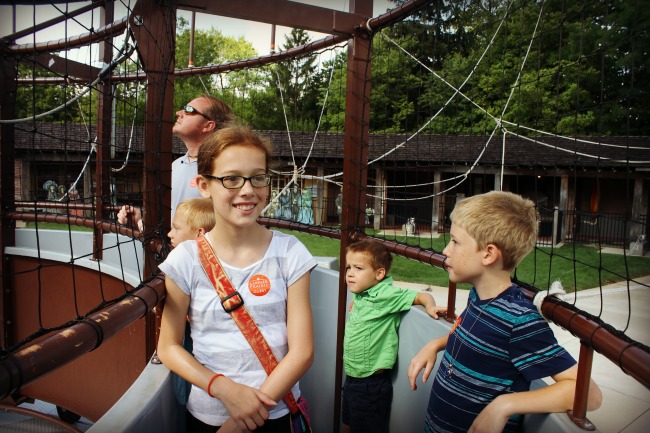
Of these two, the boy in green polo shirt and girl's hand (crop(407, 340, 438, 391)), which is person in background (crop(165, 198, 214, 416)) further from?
girl's hand (crop(407, 340, 438, 391))

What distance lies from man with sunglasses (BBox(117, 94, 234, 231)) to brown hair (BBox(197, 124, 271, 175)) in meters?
0.99

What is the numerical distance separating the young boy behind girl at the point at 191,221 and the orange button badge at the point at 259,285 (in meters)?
0.48

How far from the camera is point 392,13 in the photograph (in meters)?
2.13

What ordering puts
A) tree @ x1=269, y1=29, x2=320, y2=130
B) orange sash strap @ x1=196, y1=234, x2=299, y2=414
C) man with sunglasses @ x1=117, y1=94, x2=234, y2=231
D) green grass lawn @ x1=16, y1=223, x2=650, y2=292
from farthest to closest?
tree @ x1=269, y1=29, x2=320, y2=130
green grass lawn @ x1=16, y1=223, x2=650, y2=292
man with sunglasses @ x1=117, y1=94, x2=234, y2=231
orange sash strap @ x1=196, y1=234, x2=299, y2=414

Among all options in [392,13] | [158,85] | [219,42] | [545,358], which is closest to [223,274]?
[545,358]

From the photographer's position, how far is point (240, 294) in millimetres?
1254

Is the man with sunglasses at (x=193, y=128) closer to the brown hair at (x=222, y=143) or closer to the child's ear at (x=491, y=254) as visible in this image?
the brown hair at (x=222, y=143)

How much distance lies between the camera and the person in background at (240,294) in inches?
48.8

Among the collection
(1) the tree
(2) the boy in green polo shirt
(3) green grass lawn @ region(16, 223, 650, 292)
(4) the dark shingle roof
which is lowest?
(3) green grass lawn @ region(16, 223, 650, 292)

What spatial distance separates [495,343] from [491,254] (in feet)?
0.81

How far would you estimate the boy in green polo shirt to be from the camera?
6.74ft

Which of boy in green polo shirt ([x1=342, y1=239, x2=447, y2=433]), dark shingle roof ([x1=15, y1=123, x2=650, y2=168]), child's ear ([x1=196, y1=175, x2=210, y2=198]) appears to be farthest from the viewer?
dark shingle roof ([x1=15, y1=123, x2=650, y2=168])

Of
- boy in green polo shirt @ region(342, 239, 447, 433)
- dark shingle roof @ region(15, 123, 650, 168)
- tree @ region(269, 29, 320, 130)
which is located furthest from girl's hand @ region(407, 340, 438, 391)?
tree @ region(269, 29, 320, 130)

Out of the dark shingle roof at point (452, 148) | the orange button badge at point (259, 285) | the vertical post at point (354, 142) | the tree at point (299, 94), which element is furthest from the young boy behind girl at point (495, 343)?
the tree at point (299, 94)
